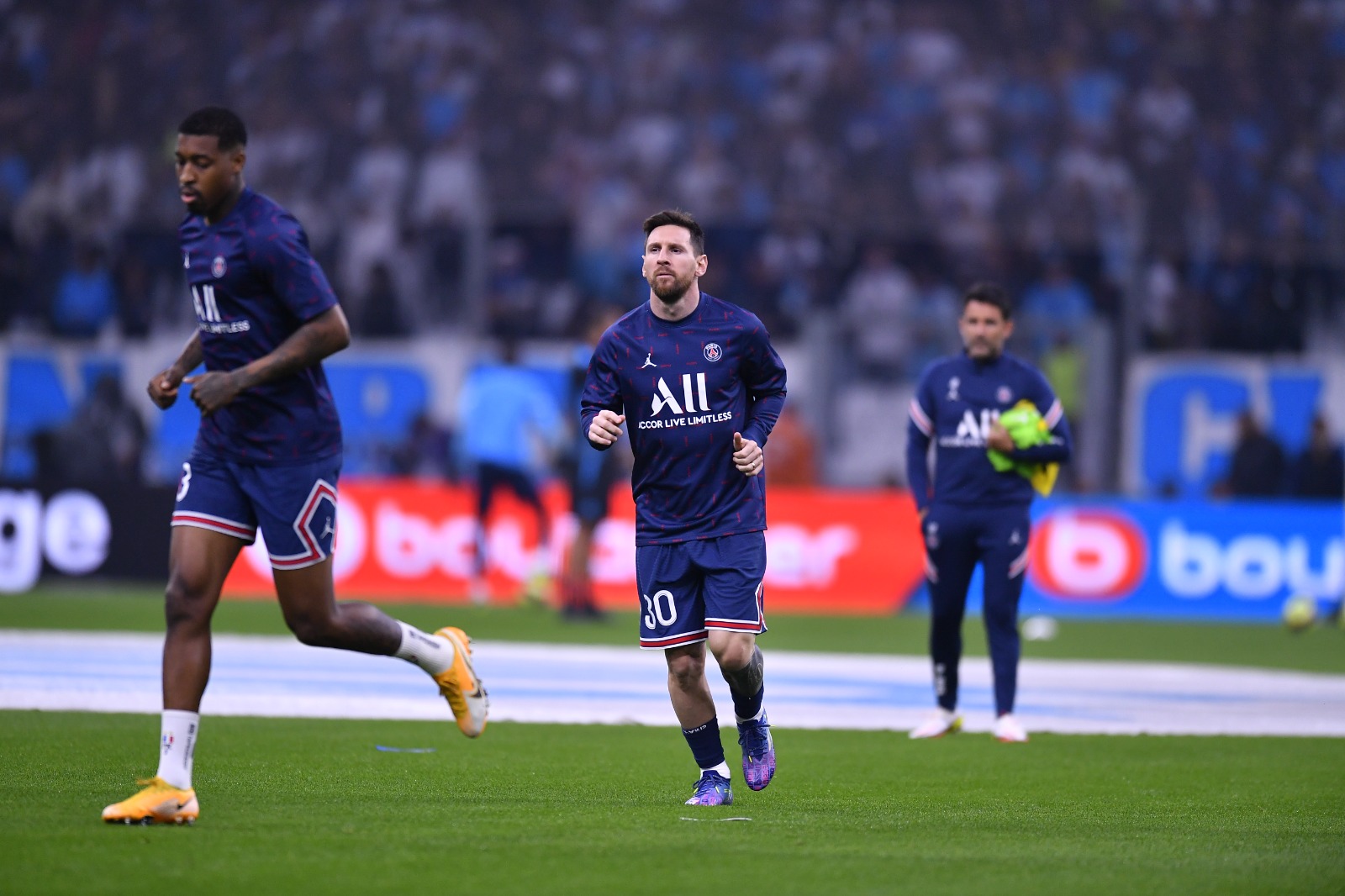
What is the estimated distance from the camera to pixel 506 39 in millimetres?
25438

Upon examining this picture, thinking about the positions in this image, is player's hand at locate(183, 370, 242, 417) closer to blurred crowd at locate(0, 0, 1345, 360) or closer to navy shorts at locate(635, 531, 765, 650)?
navy shorts at locate(635, 531, 765, 650)

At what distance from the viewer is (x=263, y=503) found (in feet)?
20.0

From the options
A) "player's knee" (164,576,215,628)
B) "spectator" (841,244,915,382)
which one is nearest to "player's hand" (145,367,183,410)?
"player's knee" (164,576,215,628)

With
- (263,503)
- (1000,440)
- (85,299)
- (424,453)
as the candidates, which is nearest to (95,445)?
(85,299)

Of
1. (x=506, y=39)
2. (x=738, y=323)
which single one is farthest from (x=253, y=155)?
(x=738, y=323)

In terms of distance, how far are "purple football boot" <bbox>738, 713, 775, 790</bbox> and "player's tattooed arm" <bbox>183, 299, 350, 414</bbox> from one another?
214cm

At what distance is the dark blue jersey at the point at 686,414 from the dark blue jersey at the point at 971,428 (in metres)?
2.91

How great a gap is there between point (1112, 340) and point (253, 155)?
1230cm

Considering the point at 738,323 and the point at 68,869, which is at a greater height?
the point at 738,323

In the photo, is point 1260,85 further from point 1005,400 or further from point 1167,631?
point 1005,400

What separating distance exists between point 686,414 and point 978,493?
10.6 ft

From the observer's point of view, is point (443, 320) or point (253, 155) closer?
point (443, 320)

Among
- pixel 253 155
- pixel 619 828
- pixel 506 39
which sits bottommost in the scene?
pixel 619 828

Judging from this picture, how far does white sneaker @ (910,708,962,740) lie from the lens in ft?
30.0
